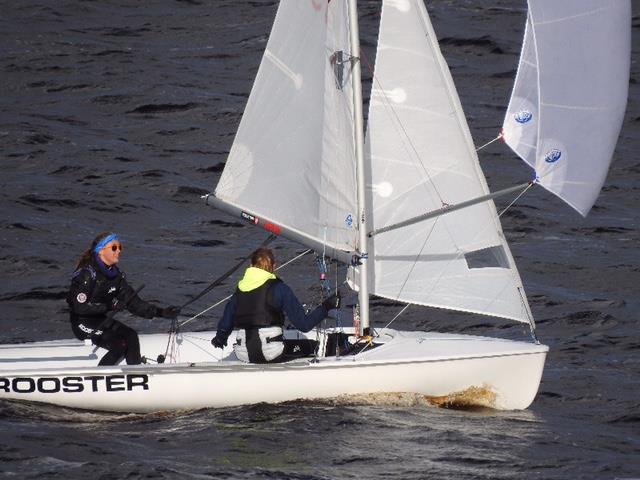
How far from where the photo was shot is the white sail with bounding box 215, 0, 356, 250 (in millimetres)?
12133

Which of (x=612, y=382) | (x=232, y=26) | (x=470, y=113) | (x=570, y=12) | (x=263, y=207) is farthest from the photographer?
(x=232, y=26)

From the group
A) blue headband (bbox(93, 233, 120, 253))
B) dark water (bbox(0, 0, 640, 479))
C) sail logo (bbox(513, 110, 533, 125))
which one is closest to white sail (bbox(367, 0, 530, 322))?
sail logo (bbox(513, 110, 533, 125))

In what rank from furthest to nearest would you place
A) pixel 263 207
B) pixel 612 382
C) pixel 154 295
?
pixel 154 295, pixel 612 382, pixel 263 207

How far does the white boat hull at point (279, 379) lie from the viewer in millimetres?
11750

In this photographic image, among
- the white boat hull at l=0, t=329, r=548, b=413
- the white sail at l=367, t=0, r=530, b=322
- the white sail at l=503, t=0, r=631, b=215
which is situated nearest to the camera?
the white sail at l=503, t=0, r=631, b=215

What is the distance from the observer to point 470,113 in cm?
2233

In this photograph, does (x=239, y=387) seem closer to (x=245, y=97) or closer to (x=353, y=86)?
(x=353, y=86)

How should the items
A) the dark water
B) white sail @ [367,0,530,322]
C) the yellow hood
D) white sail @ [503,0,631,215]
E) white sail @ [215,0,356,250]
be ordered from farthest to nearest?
white sail @ [367,0,530,322] < white sail @ [215,0,356,250] < the yellow hood < white sail @ [503,0,631,215] < the dark water

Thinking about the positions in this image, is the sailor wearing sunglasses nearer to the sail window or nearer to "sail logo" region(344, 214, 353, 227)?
"sail logo" region(344, 214, 353, 227)

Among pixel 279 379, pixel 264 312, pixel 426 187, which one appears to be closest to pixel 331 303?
pixel 264 312

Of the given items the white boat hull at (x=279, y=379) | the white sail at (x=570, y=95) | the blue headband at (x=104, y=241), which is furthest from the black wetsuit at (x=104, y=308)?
the white sail at (x=570, y=95)

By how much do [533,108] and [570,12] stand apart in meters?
0.85

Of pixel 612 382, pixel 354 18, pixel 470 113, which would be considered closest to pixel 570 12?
pixel 354 18

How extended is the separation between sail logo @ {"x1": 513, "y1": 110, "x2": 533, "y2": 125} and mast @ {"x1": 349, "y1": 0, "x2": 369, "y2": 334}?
4.45 feet
